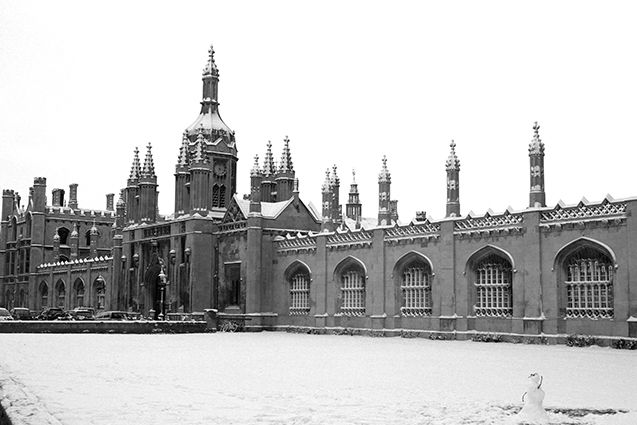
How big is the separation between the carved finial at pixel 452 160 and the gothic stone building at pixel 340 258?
0.07 metres

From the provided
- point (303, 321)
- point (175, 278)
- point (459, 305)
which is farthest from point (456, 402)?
point (175, 278)

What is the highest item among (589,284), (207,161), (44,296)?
(207,161)

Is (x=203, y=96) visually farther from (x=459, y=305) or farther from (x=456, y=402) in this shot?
(x=456, y=402)

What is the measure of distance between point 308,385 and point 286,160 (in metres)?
38.6

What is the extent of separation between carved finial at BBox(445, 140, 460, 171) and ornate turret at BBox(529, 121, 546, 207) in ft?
15.0

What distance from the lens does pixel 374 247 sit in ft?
136

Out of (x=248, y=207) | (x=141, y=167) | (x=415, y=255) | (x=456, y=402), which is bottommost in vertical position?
(x=456, y=402)

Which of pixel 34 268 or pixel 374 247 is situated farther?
pixel 34 268

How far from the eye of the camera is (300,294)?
4744 centimetres

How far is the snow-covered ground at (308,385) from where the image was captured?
12.0 m

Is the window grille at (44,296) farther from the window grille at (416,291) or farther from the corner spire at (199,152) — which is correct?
the window grille at (416,291)

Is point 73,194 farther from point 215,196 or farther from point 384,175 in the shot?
point 384,175

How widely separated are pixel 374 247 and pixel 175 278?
53.0 ft

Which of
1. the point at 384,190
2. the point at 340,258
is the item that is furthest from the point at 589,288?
the point at 340,258
